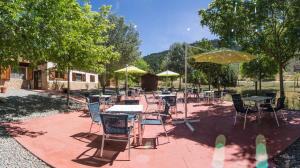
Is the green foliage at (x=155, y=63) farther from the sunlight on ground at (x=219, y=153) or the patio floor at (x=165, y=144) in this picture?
the sunlight on ground at (x=219, y=153)

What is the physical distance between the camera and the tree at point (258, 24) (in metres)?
14.2

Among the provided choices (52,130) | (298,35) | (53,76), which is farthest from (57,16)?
(53,76)

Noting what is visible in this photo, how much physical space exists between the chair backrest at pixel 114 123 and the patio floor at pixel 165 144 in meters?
0.53

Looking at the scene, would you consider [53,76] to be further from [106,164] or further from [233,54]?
[106,164]

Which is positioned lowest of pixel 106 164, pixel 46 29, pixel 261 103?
pixel 106 164

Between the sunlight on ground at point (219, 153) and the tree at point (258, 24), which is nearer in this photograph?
the sunlight on ground at point (219, 153)

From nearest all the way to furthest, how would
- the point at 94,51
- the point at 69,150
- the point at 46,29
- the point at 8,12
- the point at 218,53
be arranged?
the point at 69,150, the point at 8,12, the point at 46,29, the point at 218,53, the point at 94,51

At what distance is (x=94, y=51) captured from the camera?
15789 millimetres

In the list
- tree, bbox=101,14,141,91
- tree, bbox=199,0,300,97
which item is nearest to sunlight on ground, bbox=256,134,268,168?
tree, bbox=199,0,300,97

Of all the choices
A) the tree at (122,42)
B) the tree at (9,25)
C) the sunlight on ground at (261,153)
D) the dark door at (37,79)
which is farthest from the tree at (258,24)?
the dark door at (37,79)

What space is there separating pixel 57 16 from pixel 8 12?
5.06 feet

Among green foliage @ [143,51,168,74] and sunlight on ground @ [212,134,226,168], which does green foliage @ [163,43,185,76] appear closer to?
green foliage @ [143,51,168,74]

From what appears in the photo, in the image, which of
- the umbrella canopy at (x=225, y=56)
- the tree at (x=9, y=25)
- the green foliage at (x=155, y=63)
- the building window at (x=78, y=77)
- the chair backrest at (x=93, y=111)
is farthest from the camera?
the green foliage at (x=155, y=63)

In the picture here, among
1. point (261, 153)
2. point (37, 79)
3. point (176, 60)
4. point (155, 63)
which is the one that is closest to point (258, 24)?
point (261, 153)
